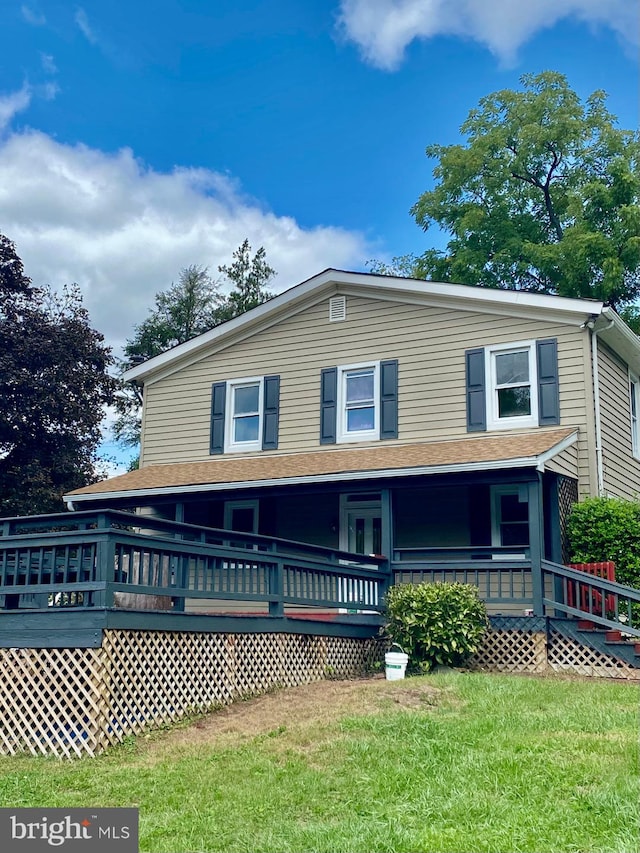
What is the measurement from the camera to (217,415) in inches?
711

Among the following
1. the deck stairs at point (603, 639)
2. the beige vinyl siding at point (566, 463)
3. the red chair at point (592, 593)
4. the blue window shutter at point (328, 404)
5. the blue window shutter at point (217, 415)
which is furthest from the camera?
the blue window shutter at point (217, 415)

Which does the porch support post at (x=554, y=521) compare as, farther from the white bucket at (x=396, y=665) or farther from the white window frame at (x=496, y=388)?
the white bucket at (x=396, y=665)

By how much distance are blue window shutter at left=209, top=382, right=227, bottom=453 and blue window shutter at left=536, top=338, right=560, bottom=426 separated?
6.38 metres

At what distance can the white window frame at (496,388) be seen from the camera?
15109 millimetres

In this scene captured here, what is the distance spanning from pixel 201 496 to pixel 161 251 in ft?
63.9

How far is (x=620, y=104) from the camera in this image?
91.5 feet

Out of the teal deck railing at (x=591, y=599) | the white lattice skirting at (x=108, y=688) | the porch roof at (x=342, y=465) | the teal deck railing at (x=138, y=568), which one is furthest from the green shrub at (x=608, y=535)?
the white lattice skirting at (x=108, y=688)

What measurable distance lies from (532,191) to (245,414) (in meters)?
14.7

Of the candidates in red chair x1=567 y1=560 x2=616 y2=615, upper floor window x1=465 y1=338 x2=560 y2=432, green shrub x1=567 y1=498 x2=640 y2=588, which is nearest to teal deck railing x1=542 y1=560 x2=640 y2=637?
red chair x1=567 y1=560 x2=616 y2=615

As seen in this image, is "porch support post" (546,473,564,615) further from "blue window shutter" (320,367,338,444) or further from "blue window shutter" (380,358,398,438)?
"blue window shutter" (320,367,338,444)

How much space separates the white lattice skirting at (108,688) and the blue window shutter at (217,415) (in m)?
8.00

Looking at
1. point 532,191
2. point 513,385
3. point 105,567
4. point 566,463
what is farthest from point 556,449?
point 532,191

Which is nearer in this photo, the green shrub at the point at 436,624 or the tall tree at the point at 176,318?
the green shrub at the point at 436,624

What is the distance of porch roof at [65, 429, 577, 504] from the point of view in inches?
522
